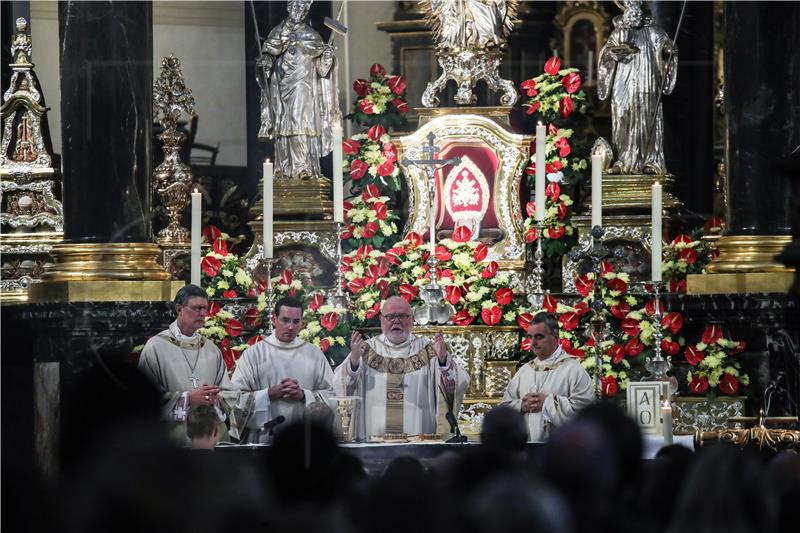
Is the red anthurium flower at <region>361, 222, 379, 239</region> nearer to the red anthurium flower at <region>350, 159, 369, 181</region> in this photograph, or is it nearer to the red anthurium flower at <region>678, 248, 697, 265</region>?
the red anthurium flower at <region>350, 159, 369, 181</region>

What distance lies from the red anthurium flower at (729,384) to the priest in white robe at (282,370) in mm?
2991

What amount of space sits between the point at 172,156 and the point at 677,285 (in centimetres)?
474

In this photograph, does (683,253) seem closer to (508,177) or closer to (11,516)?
(508,177)

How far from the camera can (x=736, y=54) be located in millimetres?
12828

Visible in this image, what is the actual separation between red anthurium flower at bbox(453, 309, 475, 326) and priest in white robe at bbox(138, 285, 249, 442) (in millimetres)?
2170

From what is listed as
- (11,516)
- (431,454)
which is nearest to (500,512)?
(11,516)

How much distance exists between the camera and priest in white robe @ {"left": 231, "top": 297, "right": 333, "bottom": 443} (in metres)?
10.3

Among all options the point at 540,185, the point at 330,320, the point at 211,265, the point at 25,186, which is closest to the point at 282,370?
the point at 330,320

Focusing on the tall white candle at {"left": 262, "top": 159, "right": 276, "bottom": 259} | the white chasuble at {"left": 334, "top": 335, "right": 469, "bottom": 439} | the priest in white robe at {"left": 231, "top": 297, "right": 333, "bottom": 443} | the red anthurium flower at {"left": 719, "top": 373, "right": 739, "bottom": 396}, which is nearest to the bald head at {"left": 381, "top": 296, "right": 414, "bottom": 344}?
the white chasuble at {"left": 334, "top": 335, "right": 469, "bottom": 439}

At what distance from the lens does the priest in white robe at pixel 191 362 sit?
10.3 meters

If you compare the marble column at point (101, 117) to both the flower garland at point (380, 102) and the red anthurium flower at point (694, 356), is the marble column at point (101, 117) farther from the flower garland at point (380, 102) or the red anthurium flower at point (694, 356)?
the red anthurium flower at point (694, 356)

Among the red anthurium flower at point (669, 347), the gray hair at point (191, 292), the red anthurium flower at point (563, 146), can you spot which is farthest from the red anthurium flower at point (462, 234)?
the gray hair at point (191, 292)

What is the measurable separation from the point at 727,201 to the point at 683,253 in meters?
0.50

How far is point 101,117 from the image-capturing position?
41.3 ft
